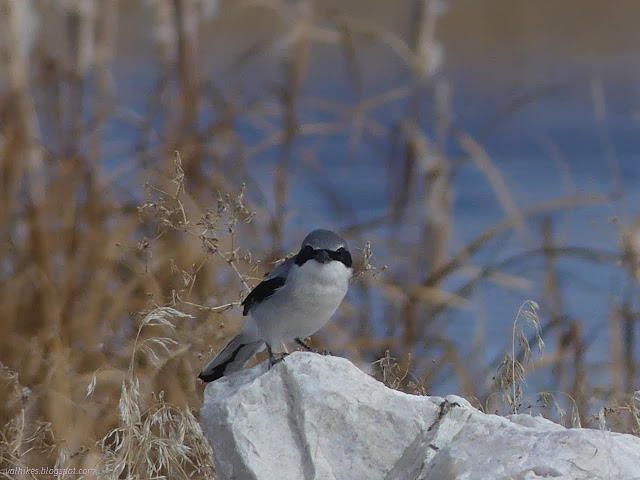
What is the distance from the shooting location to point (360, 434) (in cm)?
283

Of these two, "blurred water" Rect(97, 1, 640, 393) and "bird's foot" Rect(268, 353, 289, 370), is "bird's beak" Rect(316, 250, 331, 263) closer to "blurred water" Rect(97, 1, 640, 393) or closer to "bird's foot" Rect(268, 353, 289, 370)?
"bird's foot" Rect(268, 353, 289, 370)

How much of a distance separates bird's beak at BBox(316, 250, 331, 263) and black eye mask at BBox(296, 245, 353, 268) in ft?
0.03

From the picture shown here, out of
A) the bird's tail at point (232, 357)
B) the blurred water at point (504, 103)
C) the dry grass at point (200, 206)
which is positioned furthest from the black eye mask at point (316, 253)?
the blurred water at point (504, 103)

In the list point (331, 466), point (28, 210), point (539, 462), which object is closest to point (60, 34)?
point (28, 210)

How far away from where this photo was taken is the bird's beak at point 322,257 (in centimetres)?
360

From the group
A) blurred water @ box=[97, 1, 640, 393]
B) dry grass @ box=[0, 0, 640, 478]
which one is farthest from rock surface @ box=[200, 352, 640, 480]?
blurred water @ box=[97, 1, 640, 393]

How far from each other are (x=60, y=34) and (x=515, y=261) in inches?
106

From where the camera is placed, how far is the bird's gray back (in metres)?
3.63

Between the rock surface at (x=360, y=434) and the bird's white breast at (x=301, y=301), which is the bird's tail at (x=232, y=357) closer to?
the bird's white breast at (x=301, y=301)

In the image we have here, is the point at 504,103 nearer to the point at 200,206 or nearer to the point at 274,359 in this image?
the point at 200,206

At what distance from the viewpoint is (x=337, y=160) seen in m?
14.5

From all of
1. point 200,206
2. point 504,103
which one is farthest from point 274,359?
point 504,103

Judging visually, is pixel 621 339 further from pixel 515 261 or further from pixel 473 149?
pixel 473 149

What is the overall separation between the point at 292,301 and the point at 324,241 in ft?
0.79
